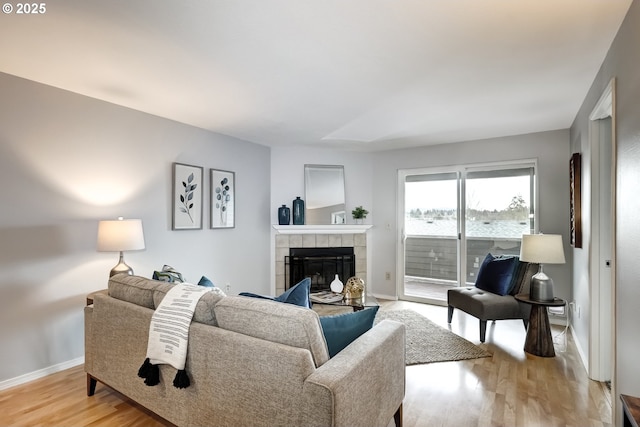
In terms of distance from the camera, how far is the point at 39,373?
2.66 meters

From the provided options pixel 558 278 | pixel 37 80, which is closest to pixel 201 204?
Result: pixel 37 80

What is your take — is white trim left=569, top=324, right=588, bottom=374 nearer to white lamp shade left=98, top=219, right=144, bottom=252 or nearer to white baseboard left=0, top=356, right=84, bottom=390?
white lamp shade left=98, top=219, right=144, bottom=252

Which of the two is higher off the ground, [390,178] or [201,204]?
[390,178]

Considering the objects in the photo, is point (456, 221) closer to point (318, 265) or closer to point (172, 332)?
point (318, 265)

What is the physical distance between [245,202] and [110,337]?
270 centimetres

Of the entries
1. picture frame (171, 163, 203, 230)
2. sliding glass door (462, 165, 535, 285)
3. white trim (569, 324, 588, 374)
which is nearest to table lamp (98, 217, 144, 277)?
picture frame (171, 163, 203, 230)

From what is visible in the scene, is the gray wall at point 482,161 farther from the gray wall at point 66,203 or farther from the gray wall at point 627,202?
the gray wall at point 66,203

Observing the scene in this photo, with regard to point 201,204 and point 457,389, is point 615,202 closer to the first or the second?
point 457,389

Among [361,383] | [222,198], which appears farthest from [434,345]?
[222,198]

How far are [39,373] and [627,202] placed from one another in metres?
4.26

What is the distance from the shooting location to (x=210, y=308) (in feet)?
5.85

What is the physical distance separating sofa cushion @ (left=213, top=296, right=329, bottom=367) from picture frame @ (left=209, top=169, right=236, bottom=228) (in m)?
2.62

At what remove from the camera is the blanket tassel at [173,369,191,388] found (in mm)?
1681

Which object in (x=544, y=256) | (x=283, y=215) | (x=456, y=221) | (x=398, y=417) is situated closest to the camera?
(x=398, y=417)
